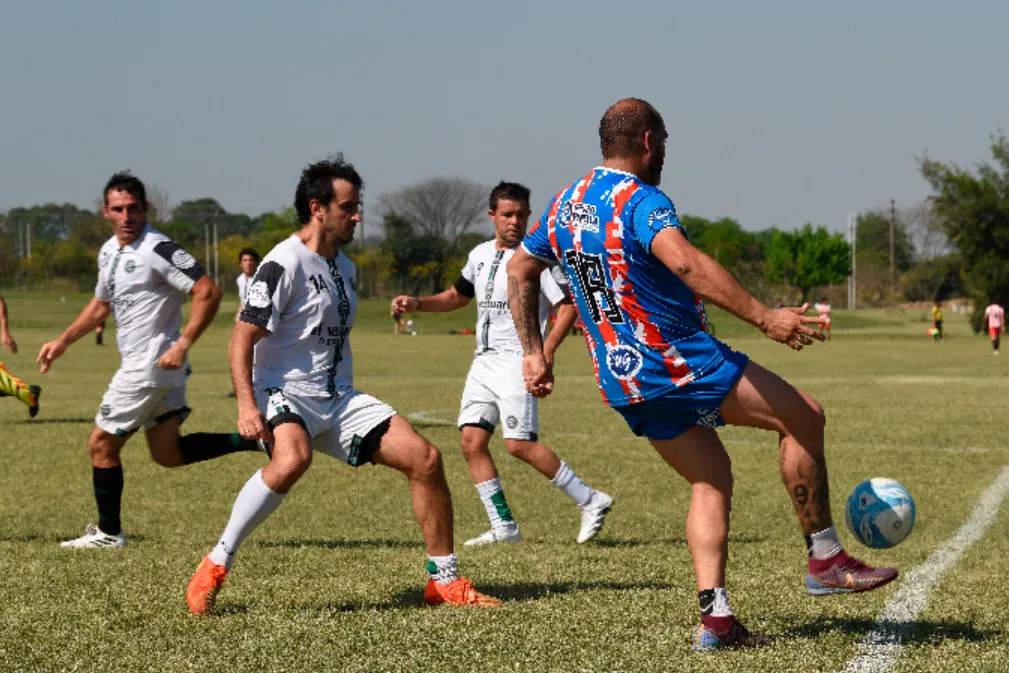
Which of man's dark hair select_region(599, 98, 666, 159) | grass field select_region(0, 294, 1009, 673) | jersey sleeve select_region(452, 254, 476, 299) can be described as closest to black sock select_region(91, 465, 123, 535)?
grass field select_region(0, 294, 1009, 673)

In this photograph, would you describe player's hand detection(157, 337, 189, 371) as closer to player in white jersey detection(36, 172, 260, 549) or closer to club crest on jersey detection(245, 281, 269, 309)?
player in white jersey detection(36, 172, 260, 549)

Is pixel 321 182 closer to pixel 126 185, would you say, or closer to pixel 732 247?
pixel 126 185

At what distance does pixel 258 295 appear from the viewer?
6.24 metres

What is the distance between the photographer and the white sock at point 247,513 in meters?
6.14

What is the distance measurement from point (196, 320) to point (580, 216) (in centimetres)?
383

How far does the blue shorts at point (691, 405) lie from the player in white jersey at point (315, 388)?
4.45 ft

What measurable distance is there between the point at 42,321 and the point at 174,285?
60873 mm

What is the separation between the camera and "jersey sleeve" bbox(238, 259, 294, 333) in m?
6.21

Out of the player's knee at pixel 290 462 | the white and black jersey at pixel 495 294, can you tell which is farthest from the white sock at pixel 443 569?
the white and black jersey at pixel 495 294

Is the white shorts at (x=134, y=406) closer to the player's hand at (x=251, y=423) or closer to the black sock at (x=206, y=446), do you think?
the black sock at (x=206, y=446)

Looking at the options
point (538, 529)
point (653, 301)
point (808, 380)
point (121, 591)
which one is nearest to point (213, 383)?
point (808, 380)

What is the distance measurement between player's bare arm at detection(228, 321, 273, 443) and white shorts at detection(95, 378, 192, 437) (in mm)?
2600

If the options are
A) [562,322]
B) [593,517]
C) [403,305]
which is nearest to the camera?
[403,305]

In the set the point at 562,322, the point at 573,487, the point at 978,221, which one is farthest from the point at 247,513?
the point at 978,221
